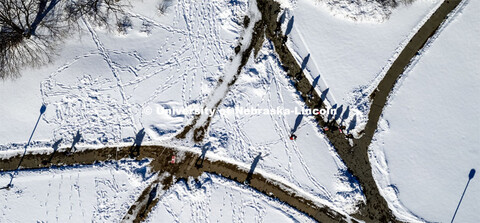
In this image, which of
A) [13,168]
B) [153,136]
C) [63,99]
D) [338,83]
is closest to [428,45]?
[338,83]

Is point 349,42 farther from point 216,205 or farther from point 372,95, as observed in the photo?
point 216,205

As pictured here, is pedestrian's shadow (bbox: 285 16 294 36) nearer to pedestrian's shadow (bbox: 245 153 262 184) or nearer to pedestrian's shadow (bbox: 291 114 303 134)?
pedestrian's shadow (bbox: 291 114 303 134)

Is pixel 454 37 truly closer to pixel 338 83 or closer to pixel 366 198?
pixel 338 83

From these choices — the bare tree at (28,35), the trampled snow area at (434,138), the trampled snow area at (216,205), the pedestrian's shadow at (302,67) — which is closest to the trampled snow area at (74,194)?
the trampled snow area at (216,205)

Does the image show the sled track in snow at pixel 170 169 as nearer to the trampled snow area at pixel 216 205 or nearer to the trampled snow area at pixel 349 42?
the trampled snow area at pixel 216 205

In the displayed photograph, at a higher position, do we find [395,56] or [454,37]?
[454,37]

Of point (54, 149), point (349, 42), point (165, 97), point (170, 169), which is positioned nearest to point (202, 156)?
point (170, 169)
